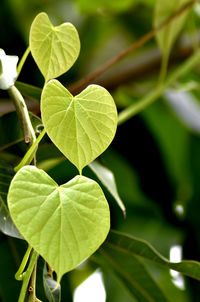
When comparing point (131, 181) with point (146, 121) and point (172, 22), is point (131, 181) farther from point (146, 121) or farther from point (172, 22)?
point (172, 22)

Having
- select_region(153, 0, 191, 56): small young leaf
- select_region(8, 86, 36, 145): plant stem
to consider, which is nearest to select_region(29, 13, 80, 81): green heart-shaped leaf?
select_region(8, 86, 36, 145): plant stem

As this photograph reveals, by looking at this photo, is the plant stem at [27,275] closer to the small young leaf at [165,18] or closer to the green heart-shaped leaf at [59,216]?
the green heart-shaped leaf at [59,216]

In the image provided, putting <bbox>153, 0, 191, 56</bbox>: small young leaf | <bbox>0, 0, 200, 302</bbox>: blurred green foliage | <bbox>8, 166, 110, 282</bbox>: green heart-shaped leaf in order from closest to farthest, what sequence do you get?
<bbox>8, 166, 110, 282</bbox>: green heart-shaped leaf → <bbox>153, 0, 191, 56</bbox>: small young leaf → <bbox>0, 0, 200, 302</bbox>: blurred green foliage

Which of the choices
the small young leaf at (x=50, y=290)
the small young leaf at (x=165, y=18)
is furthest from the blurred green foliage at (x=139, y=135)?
the small young leaf at (x=50, y=290)

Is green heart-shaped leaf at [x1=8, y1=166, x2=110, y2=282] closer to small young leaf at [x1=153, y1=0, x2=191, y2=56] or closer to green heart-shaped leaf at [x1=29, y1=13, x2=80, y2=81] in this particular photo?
green heart-shaped leaf at [x1=29, y1=13, x2=80, y2=81]

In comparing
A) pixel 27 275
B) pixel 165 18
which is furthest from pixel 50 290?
pixel 165 18

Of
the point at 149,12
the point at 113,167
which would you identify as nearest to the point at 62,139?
the point at 113,167
